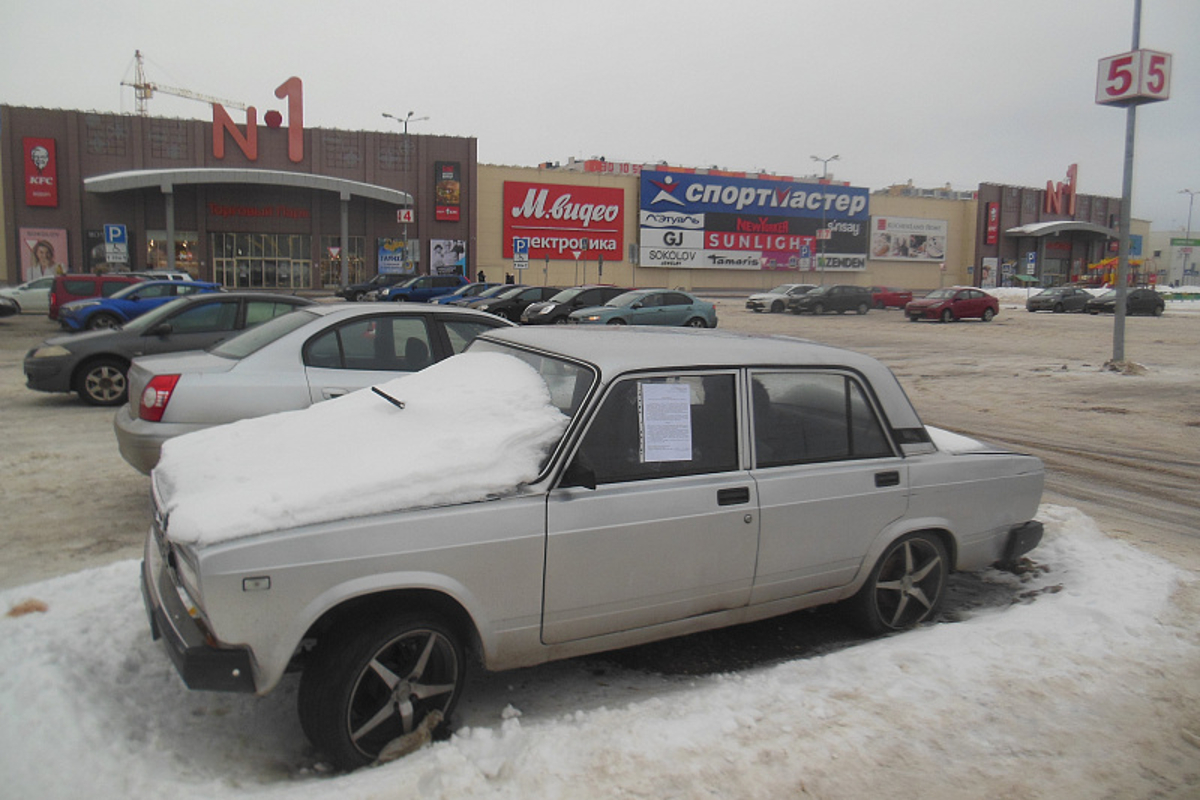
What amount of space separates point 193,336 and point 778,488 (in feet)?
27.5

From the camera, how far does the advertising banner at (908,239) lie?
7112 centimetres

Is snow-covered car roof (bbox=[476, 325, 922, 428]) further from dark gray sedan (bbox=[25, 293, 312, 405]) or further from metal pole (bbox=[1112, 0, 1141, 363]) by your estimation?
metal pole (bbox=[1112, 0, 1141, 363])

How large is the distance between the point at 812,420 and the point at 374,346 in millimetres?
3778

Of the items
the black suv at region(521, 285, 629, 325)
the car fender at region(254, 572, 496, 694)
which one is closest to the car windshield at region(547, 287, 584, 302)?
the black suv at region(521, 285, 629, 325)

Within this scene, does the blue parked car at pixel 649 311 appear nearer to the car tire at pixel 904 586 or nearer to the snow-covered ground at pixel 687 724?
the car tire at pixel 904 586

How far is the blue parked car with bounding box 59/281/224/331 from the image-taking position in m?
18.0

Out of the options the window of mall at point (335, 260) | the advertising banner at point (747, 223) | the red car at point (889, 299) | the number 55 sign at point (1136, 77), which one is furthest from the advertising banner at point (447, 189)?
the number 55 sign at point (1136, 77)

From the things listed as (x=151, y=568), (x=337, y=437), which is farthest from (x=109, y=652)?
(x=337, y=437)

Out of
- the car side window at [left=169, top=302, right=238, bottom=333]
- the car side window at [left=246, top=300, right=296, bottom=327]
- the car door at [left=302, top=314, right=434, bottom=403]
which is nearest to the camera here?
the car door at [left=302, top=314, right=434, bottom=403]

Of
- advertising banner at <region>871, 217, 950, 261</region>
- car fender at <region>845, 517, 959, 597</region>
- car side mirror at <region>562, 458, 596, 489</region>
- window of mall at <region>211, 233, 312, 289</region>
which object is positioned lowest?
car fender at <region>845, 517, 959, 597</region>

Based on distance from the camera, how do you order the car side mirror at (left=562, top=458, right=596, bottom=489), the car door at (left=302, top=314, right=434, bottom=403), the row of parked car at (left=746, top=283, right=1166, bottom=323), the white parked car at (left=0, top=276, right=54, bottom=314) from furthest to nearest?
1. the row of parked car at (left=746, top=283, right=1166, bottom=323)
2. the white parked car at (left=0, top=276, right=54, bottom=314)
3. the car door at (left=302, top=314, right=434, bottom=403)
4. the car side mirror at (left=562, top=458, right=596, bottom=489)

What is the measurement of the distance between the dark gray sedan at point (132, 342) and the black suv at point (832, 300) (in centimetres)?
3163

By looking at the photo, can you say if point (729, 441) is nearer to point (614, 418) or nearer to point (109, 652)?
point (614, 418)

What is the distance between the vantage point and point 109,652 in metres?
3.79
